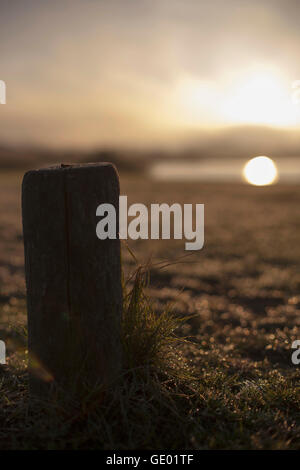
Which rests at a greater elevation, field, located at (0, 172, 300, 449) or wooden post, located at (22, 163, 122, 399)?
wooden post, located at (22, 163, 122, 399)

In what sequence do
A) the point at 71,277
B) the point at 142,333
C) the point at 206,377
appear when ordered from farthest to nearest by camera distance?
the point at 206,377
the point at 142,333
the point at 71,277

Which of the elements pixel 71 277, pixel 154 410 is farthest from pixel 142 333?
pixel 71 277

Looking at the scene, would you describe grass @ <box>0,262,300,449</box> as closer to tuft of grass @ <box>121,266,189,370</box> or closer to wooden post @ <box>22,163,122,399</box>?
tuft of grass @ <box>121,266,189,370</box>

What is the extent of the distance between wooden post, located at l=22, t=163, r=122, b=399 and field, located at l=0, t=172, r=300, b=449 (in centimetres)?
23

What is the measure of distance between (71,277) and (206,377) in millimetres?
1322

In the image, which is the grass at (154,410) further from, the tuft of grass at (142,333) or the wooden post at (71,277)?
the wooden post at (71,277)

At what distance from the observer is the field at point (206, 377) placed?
224 centimetres

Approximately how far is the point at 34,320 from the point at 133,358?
684 mm

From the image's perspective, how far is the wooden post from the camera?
2.29 metres

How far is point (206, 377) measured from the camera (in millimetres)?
2936

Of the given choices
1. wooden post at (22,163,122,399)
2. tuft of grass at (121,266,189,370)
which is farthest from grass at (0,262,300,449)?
wooden post at (22,163,122,399)

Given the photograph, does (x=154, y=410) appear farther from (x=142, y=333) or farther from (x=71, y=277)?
(x=71, y=277)
